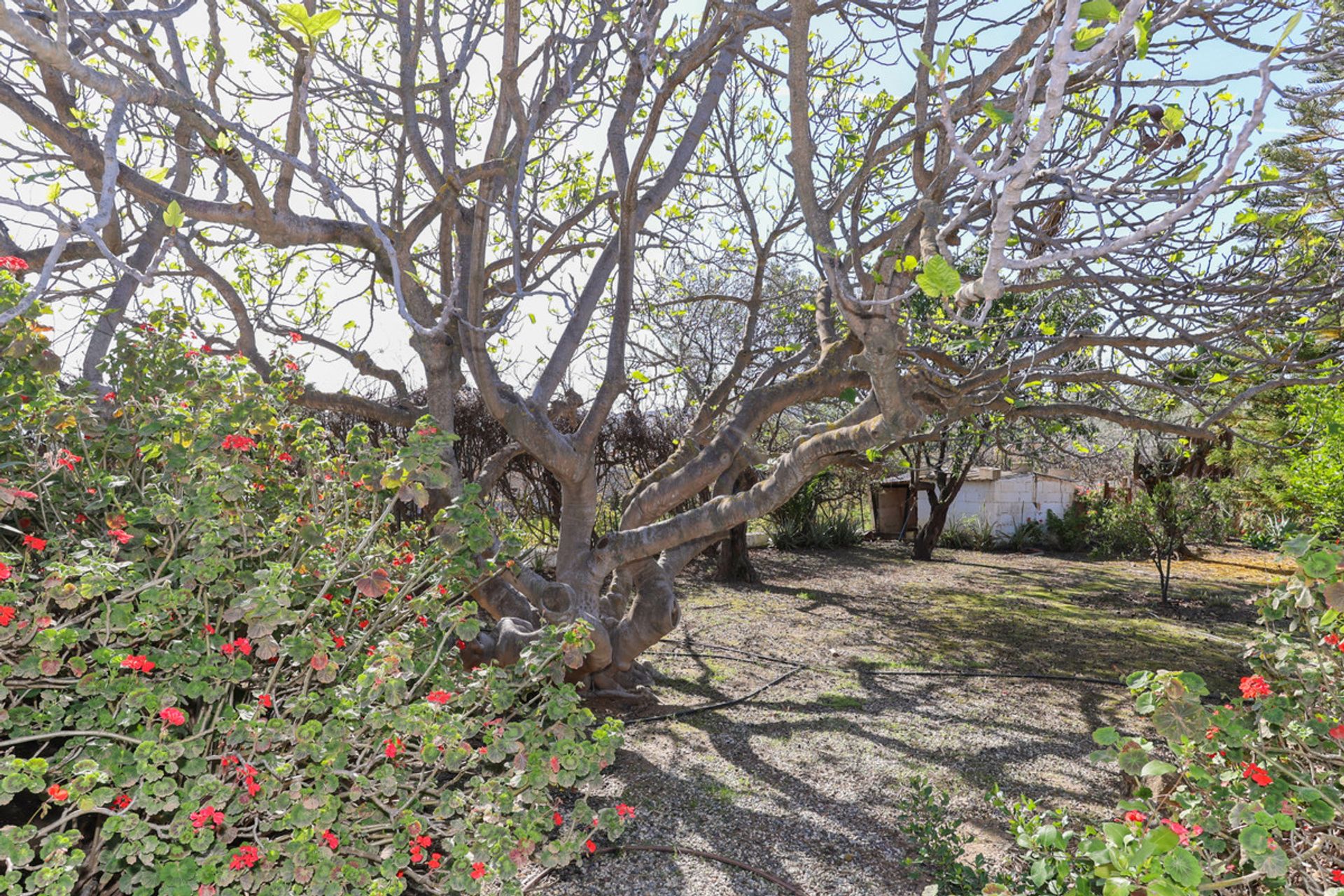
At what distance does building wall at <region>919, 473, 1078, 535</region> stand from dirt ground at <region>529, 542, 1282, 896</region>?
6.61m

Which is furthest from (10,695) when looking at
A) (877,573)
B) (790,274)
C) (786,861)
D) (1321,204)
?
(877,573)

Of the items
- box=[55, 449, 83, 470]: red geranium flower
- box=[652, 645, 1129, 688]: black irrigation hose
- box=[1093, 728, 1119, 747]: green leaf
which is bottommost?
box=[652, 645, 1129, 688]: black irrigation hose

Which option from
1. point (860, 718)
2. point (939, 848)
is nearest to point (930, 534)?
point (860, 718)

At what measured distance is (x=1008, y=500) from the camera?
660 inches

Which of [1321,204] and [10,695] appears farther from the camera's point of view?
[1321,204]

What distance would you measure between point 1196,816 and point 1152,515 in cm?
888

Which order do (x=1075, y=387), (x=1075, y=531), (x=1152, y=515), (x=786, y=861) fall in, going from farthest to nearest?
(x=1075, y=531) < (x=1152, y=515) < (x=1075, y=387) < (x=786, y=861)

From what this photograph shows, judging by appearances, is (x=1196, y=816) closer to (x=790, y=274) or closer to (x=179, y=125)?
(x=179, y=125)

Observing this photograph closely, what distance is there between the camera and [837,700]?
16.3ft

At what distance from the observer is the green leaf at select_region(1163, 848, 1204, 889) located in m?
1.50

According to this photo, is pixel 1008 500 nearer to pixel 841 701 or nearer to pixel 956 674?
pixel 956 674

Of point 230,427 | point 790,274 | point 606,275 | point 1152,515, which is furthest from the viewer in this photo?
point 1152,515

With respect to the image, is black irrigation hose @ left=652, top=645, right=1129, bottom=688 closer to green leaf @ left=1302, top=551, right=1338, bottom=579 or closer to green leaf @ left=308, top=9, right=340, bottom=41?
green leaf @ left=1302, top=551, right=1338, bottom=579

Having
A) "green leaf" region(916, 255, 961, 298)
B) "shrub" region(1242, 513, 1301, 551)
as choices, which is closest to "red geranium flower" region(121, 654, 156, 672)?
"green leaf" region(916, 255, 961, 298)
